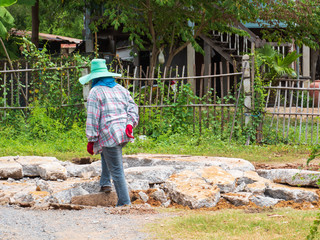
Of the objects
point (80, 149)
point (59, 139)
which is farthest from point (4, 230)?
point (59, 139)

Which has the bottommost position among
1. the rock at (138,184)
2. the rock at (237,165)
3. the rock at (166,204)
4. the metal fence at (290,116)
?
the rock at (166,204)

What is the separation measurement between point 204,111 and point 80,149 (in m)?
2.71

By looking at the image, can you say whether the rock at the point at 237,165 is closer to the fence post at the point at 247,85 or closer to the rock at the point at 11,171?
the rock at the point at 11,171

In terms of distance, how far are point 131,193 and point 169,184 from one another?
1.49ft

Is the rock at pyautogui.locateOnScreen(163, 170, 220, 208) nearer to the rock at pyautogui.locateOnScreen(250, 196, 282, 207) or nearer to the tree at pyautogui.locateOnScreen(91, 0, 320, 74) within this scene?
the rock at pyautogui.locateOnScreen(250, 196, 282, 207)

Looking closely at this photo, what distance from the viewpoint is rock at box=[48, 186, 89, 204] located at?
5.72m

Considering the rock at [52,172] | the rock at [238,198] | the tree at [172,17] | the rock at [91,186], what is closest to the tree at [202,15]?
the tree at [172,17]

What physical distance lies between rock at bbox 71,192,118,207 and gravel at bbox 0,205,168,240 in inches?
14.4

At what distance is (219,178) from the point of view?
6.16 metres

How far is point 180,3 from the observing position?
1439 cm

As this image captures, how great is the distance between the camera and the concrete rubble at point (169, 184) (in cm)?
567

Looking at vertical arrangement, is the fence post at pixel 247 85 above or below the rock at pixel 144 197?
above

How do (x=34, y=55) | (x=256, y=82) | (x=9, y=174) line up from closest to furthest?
(x=9, y=174) < (x=256, y=82) < (x=34, y=55)

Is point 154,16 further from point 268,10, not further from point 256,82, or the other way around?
point 256,82
